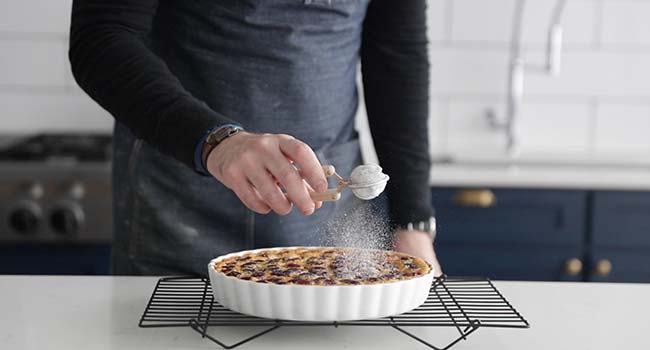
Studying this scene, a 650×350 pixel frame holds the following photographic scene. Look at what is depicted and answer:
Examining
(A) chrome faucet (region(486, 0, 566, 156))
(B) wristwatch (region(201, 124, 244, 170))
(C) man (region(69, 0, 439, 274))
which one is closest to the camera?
(B) wristwatch (region(201, 124, 244, 170))

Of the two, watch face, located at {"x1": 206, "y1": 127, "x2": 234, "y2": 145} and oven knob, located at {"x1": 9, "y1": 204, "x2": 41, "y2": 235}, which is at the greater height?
watch face, located at {"x1": 206, "y1": 127, "x2": 234, "y2": 145}

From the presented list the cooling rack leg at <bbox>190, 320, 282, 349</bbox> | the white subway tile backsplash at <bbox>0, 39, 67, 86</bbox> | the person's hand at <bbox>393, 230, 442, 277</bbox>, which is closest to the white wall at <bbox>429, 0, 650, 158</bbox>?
the white subway tile backsplash at <bbox>0, 39, 67, 86</bbox>

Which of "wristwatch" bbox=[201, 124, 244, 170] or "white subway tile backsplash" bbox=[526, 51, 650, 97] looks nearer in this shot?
"wristwatch" bbox=[201, 124, 244, 170]

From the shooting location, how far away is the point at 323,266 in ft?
3.38

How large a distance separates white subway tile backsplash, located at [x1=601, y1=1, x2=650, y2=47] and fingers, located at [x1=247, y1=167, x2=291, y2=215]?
79.5 inches

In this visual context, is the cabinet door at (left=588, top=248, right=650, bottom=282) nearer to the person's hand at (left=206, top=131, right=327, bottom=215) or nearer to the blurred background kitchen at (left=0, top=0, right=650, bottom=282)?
the blurred background kitchen at (left=0, top=0, right=650, bottom=282)

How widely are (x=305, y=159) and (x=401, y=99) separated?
64 cm

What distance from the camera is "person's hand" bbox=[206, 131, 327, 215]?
91 cm

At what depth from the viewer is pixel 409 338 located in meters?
0.94

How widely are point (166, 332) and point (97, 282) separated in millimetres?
279

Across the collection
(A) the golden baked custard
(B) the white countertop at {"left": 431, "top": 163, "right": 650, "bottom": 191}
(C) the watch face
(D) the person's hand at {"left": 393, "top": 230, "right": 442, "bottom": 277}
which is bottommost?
(B) the white countertop at {"left": 431, "top": 163, "right": 650, "bottom": 191}

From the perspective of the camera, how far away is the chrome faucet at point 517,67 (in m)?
2.59

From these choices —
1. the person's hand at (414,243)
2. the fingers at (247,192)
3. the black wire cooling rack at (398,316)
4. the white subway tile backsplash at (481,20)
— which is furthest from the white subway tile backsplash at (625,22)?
the fingers at (247,192)

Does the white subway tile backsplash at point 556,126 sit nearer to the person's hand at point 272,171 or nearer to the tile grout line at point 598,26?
the tile grout line at point 598,26
